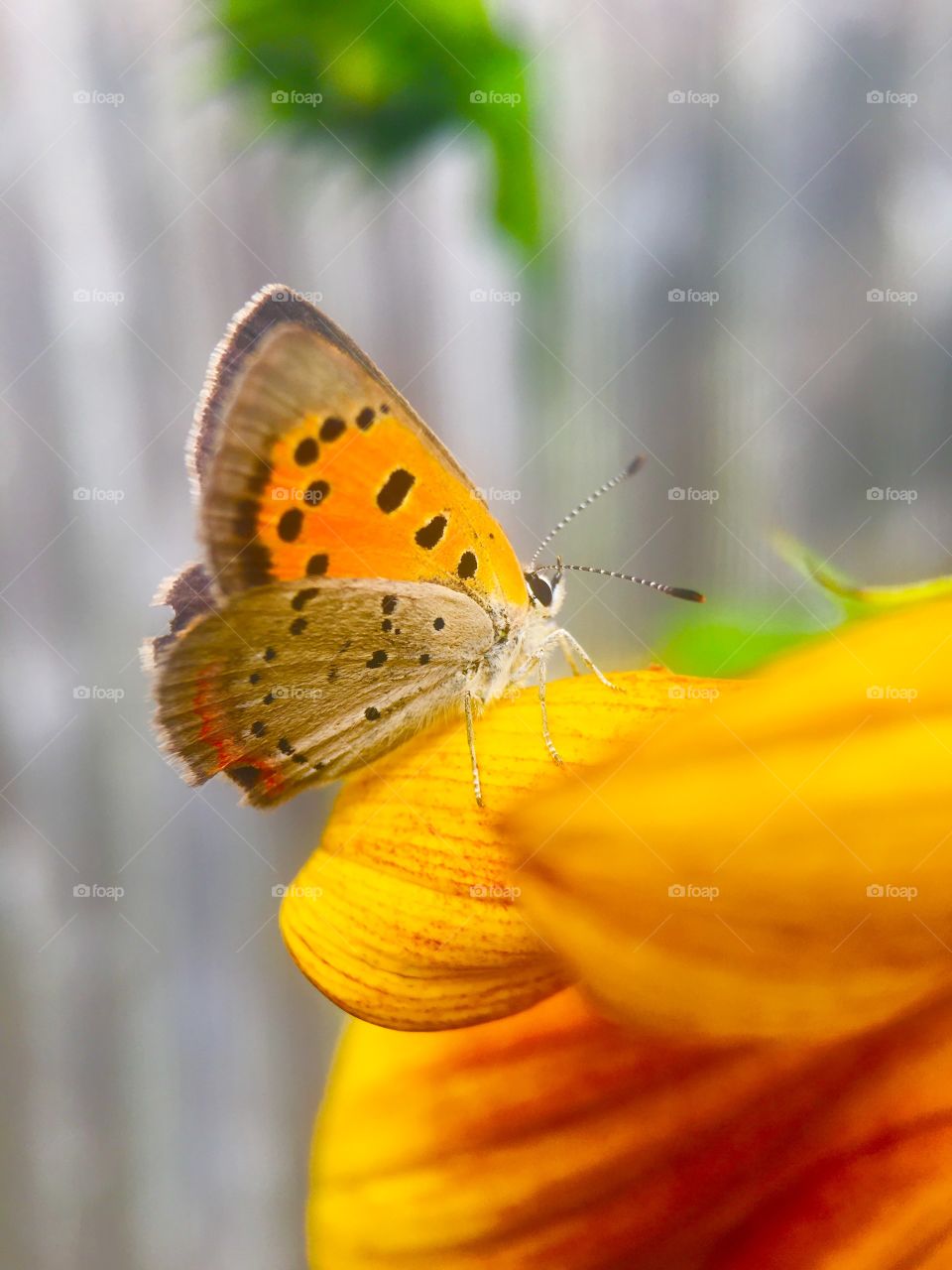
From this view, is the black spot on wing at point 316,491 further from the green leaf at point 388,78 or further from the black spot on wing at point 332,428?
the green leaf at point 388,78

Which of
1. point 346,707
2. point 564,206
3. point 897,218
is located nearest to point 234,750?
point 346,707

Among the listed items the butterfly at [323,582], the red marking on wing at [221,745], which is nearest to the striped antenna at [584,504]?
the butterfly at [323,582]

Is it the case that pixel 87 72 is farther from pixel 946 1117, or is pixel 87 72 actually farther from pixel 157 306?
pixel 946 1117

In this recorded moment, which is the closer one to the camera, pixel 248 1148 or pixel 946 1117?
pixel 946 1117

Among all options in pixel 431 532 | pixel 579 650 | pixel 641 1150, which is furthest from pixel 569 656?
pixel 641 1150

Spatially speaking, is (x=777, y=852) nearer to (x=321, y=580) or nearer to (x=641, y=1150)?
(x=641, y=1150)

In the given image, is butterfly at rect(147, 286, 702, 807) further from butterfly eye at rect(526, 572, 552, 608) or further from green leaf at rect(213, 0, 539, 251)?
green leaf at rect(213, 0, 539, 251)

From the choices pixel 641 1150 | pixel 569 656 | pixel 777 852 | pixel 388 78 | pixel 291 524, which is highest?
pixel 388 78
